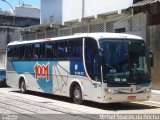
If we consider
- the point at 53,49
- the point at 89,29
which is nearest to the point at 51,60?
the point at 53,49

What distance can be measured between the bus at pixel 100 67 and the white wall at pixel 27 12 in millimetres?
48116

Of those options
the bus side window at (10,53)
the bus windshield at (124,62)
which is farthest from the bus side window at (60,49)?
the bus side window at (10,53)

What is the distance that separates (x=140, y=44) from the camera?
17.1m

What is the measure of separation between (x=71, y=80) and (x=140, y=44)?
11.1ft

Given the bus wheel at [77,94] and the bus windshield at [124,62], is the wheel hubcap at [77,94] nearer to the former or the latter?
the bus wheel at [77,94]

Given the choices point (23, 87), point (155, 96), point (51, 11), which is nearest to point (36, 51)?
A: point (23, 87)

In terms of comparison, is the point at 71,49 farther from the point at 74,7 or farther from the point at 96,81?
the point at 74,7

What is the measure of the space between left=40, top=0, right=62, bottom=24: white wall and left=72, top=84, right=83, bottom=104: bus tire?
1658 cm

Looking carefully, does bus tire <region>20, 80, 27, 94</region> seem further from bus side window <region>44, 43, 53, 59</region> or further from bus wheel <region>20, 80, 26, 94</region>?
bus side window <region>44, 43, 53, 59</region>

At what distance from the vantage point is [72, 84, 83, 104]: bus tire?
58.4 feet

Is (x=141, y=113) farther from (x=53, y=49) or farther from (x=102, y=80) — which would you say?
(x=53, y=49)

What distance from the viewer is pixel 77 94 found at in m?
18.0

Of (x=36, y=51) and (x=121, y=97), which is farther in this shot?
(x=36, y=51)

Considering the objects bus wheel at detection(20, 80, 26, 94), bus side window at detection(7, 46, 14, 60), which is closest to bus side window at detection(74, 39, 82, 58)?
bus wheel at detection(20, 80, 26, 94)
